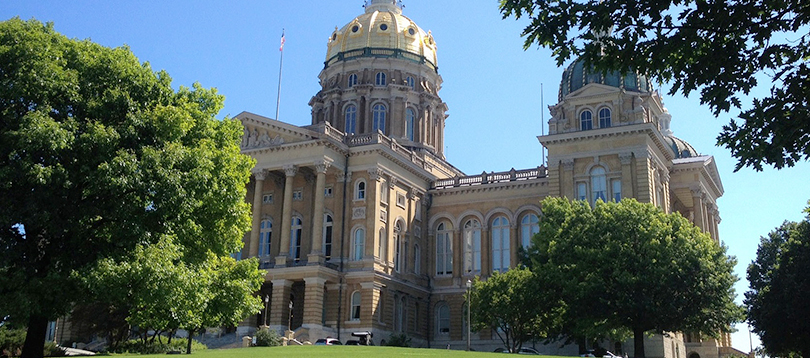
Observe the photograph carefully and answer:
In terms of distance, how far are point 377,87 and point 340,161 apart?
16.2 meters

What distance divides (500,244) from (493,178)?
515 cm

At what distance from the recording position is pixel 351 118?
224 feet

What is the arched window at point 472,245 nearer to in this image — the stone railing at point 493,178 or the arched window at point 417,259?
the stone railing at point 493,178

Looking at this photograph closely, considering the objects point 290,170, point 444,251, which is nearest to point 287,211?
point 290,170

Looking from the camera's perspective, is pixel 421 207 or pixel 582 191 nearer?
pixel 582 191

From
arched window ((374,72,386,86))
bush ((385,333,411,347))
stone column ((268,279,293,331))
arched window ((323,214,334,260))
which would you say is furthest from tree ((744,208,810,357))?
arched window ((374,72,386,86))

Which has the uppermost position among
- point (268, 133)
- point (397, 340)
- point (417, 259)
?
point (268, 133)

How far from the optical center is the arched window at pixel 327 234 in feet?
174

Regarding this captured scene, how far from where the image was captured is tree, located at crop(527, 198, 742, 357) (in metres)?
36.2

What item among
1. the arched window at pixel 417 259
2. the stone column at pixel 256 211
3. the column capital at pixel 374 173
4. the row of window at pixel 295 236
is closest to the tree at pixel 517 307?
the column capital at pixel 374 173

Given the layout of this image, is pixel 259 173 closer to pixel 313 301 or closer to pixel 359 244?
pixel 359 244

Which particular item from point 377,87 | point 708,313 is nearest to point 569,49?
point 708,313

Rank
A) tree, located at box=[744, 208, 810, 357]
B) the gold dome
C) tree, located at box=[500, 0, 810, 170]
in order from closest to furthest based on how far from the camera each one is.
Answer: tree, located at box=[500, 0, 810, 170]
tree, located at box=[744, 208, 810, 357]
the gold dome

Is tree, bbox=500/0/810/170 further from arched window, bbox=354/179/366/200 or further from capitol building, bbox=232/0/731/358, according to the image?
arched window, bbox=354/179/366/200
